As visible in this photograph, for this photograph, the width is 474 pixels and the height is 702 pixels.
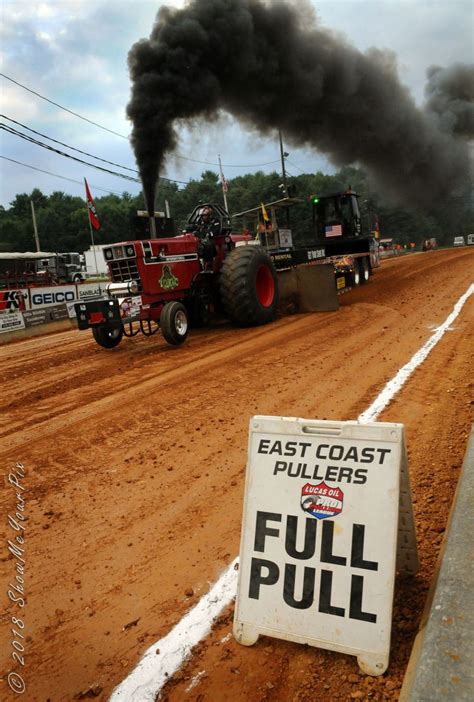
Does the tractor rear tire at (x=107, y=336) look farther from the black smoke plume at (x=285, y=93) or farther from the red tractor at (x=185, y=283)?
the black smoke plume at (x=285, y=93)

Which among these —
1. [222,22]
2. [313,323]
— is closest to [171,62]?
[222,22]

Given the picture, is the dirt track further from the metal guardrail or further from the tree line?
the tree line

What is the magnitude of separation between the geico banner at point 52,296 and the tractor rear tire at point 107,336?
23.4 feet

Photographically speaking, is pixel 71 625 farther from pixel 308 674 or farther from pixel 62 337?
pixel 62 337

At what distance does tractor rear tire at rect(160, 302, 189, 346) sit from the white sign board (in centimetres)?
624

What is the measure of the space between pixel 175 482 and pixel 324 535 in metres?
1.86

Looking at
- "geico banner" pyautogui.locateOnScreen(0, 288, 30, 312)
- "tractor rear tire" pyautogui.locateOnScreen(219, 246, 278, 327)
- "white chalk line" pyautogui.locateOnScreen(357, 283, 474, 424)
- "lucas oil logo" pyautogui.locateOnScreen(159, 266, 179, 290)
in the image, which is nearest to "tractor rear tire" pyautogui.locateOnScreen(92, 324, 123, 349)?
"lucas oil logo" pyautogui.locateOnScreen(159, 266, 179, 290)

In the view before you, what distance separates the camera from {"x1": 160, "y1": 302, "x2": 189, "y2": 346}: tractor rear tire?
836 centimetres

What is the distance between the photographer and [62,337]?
1255 cm

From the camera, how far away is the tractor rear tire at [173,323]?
8.36 metres

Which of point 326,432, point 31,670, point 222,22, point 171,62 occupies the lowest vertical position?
point 31,670

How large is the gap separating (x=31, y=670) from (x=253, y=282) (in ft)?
26.0

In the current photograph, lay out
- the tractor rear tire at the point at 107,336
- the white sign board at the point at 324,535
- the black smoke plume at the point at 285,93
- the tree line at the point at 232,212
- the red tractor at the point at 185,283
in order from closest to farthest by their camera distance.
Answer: the white sign board at the point at 324,535
the red tractor at the point at 185,283
the tractor rear tire at the point at 107,336
the black smoke plume at the point at 285,93
the tree line at the point at 232,212

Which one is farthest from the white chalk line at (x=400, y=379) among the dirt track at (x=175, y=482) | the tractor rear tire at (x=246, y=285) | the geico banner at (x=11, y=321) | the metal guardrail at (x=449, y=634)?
the geico banner at (x=11, y=321)
